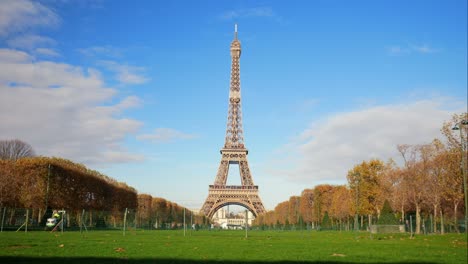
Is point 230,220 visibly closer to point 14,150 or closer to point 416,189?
point 14,150

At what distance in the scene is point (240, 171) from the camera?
79312 mm

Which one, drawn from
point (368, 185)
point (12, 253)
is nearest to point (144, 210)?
point (368, 185)

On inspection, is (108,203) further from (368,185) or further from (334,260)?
(334,260)

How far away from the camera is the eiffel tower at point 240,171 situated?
7594 centimetres

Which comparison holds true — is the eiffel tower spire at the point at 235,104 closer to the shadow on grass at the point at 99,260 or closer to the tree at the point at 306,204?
the tree at the point at 306,204

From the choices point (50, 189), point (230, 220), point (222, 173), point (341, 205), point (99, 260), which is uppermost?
point (222, 173)

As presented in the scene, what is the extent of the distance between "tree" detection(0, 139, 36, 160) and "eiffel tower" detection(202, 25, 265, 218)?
29.7m

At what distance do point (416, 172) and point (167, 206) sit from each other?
172 feet

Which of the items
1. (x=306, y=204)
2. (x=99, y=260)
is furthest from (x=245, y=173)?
(x=99, y=260)

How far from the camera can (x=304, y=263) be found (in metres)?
11.4

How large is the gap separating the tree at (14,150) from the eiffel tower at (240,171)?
29748 mm

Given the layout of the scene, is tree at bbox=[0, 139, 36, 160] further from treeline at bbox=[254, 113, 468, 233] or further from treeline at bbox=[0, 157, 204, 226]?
treeline at bbox=[254, 113, 468, 233]

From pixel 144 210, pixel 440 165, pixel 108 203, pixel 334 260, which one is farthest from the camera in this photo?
pixel 144 210

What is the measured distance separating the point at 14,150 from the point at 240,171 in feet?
122
